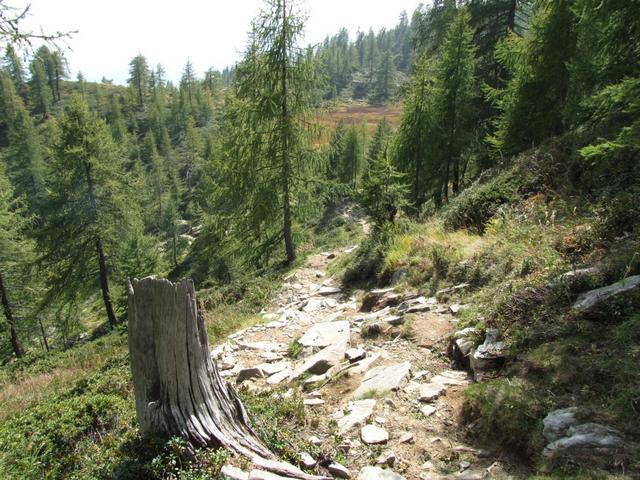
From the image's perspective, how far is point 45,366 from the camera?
47.2 feet

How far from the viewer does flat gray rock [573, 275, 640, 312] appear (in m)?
4.57

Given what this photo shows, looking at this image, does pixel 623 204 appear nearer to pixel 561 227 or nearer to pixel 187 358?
pixel 561 227

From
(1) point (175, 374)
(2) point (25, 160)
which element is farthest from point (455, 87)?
(2) point (25, 160)

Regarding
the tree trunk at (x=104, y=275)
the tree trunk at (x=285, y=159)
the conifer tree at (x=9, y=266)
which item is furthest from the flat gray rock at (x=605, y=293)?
the conifer tree at (x=9, y=266)

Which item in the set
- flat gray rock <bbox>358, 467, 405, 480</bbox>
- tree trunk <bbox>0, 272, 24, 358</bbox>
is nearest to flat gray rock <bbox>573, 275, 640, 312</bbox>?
flat gray rock <bbox>358, 467, 405, 480</bbox>

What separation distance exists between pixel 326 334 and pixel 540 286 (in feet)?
13.1

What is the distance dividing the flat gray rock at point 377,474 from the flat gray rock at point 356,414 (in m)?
0.73

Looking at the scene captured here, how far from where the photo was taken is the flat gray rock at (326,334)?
297 inches

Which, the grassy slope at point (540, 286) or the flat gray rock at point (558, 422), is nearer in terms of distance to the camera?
the flat gray rock at point (558, 422)

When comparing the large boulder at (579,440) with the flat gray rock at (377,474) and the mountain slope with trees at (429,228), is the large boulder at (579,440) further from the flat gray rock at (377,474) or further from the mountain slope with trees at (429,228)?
the flat gray rock at (377,474)

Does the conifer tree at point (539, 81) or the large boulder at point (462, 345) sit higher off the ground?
the conifer tree at point (539, 81)

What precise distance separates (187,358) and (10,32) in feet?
13.3

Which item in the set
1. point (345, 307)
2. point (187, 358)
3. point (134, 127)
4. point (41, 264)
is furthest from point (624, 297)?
point (134, 127)

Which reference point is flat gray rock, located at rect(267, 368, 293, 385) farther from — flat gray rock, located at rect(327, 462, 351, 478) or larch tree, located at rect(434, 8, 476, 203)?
larch tree, located at rect(434, 8, 476, 203)
